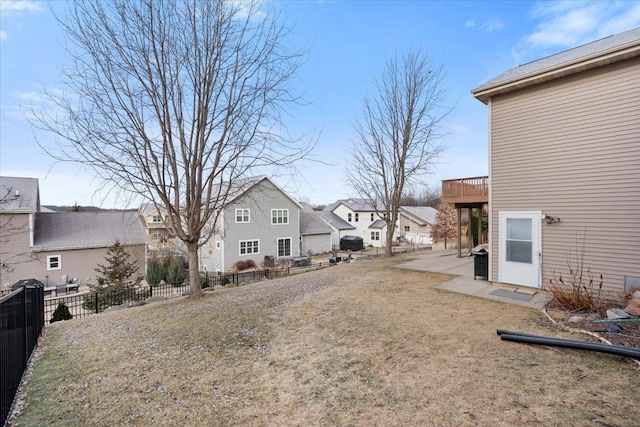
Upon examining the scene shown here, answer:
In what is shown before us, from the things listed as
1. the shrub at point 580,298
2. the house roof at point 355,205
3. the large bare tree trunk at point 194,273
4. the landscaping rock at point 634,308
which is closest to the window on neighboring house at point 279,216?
the house roof at point 355,205

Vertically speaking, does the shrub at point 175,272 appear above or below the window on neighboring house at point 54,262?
below

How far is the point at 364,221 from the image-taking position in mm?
39250

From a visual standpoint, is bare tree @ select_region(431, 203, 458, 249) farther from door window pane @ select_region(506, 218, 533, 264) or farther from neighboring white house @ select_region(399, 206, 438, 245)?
door window pane @ select_region(506, 218, 533, 264)

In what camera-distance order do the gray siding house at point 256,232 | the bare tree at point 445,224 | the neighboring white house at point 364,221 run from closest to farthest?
the gray siding house at point 256,232, the bare tree at point 445,224, the neighboring white house at point 364,221

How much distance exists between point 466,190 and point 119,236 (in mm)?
22602

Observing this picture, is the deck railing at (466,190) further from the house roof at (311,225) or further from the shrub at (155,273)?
the house roof at (311,225)

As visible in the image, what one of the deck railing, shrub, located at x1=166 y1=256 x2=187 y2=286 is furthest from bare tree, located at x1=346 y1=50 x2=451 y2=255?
shrub, located at x1=166 y1=256 x2=187 y2=286

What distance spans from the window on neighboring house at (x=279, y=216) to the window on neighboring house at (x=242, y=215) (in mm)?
2474

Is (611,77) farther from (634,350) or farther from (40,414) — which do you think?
(40,414)

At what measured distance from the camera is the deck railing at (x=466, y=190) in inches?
455

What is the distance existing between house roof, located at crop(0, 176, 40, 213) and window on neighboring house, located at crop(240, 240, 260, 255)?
511 inches

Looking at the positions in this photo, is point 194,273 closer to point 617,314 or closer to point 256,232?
point 617,314

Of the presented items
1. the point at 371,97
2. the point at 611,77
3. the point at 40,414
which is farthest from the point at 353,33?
the point at 40,414

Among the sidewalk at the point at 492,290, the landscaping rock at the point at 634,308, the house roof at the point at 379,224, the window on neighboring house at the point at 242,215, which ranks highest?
the window on neighboring house at the point at 242,215
